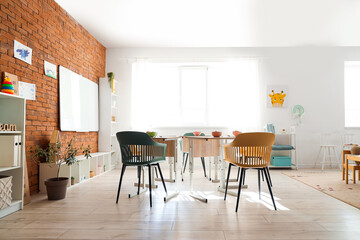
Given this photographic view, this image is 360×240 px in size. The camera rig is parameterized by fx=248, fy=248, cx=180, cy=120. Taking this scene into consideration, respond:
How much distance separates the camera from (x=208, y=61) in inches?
244

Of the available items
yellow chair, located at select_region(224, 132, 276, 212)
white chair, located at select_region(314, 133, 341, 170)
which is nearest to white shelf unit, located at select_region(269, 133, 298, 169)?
white chair, located at select_region(314, 133, 341, 170)

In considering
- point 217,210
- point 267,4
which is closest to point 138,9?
point 267,4

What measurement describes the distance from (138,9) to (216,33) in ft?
6.01

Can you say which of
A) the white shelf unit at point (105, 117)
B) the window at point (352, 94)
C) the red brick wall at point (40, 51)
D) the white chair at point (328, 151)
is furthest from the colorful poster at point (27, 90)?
the window at point (352, 94)

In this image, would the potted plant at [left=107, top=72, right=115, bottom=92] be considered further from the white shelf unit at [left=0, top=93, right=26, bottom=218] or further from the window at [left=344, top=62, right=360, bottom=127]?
the window at [left=344, top=62, right=360, bottom=127]

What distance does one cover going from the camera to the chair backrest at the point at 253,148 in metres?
2.71

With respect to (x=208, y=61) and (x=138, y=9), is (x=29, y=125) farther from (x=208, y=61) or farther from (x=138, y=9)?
(x=208, y=61)

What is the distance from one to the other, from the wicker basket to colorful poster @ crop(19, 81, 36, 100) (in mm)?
1157

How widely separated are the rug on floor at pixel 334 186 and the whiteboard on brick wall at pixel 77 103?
4129 mm

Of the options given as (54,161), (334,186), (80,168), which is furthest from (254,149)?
(80,168)

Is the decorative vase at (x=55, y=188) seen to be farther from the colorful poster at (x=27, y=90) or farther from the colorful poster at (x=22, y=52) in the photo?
the colorful poster at (x=22, y=52)

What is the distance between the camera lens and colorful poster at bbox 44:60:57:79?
373 centimetres

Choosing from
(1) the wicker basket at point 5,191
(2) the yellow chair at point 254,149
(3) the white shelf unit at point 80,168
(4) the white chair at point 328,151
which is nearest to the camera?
(1) the wicker basket at point 5,191

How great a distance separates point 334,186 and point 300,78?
10.2 feet
